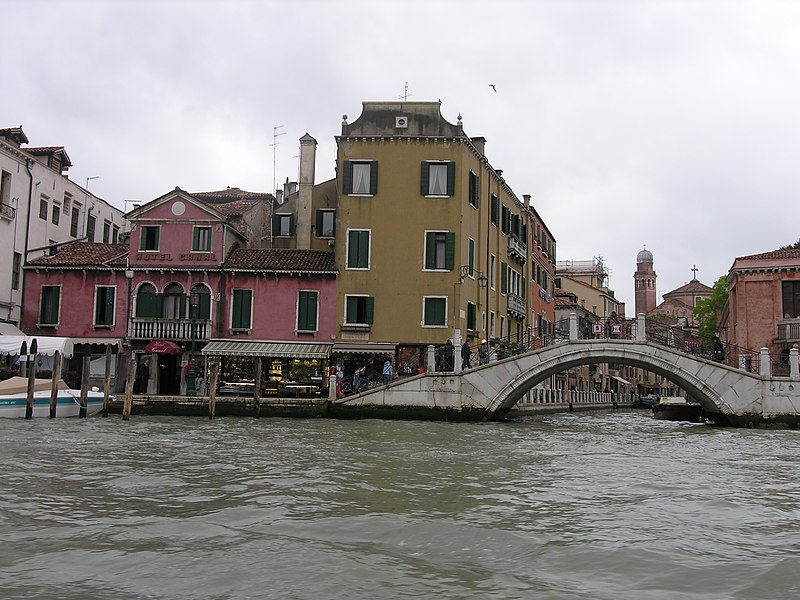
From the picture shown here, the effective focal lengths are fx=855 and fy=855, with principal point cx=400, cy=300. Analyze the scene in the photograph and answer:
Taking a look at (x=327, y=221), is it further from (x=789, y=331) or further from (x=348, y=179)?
(x=789, y=331)


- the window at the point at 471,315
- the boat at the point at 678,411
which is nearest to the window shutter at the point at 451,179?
the window at the point at 471,315

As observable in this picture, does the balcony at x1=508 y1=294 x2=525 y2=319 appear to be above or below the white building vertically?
below

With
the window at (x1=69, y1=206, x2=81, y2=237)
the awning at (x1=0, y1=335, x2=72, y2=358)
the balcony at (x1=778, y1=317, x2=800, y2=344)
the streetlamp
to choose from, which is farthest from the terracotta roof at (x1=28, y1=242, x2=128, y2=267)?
the balcony at (x1=778, y1=317, x2=800, y2=344)

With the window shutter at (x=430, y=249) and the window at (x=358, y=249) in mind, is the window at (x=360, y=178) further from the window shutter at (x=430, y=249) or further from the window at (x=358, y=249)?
the window shutter at (x=430, y=249)

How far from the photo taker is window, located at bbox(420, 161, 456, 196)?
1043 inches

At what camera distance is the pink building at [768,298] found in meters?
30.5

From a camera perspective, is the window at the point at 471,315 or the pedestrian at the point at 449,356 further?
the window at the point at 471,315

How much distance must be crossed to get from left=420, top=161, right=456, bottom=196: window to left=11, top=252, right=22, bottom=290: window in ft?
42.0

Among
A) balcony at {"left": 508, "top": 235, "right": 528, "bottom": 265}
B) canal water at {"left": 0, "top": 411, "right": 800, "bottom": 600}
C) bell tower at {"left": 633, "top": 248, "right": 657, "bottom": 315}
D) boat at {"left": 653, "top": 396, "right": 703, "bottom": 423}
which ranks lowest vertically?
canal water at {"left": 0, "top": 411, "right": 800, "bottom": 600}

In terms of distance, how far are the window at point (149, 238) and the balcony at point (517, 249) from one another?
12.5m

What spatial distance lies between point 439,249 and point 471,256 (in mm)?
1287

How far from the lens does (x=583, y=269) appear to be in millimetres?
66250

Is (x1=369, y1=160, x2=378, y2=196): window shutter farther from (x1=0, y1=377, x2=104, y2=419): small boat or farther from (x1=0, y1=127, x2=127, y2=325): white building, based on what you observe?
(x1=0, y1=127, x2=127, y2=325): white building

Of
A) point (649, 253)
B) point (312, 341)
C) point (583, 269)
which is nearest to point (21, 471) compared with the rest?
point (312, 341)
